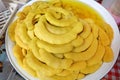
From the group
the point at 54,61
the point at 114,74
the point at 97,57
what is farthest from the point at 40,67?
the point at 114,74

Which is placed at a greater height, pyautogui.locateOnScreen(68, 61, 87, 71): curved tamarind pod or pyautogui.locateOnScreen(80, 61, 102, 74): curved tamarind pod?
pyautogui.locateOnScreen(68, 61, 87, 71): curved tamarind pod

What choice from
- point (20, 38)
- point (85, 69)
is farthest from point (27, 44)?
point (85, 69)

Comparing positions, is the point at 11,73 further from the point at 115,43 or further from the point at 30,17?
the point at 115,43

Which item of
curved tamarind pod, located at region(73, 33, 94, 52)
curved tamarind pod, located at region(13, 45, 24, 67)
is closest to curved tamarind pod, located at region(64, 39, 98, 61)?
curved tamarind pod, located at region(73, 33, 94, 52)

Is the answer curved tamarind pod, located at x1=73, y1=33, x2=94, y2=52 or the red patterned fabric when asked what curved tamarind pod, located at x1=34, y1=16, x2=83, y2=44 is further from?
the red patterned fabric

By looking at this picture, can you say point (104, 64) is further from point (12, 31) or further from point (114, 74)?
point (12, 31)

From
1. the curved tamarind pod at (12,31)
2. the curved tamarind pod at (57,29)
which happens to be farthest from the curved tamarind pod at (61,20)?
the curved tamarind pod at (12,31)

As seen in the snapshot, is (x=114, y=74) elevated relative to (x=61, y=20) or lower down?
lower down
